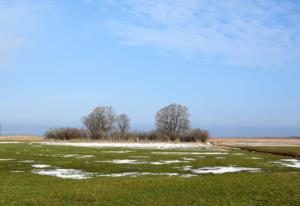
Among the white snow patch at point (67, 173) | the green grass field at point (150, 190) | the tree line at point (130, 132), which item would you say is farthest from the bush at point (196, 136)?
the green grass field at point (150, 190)

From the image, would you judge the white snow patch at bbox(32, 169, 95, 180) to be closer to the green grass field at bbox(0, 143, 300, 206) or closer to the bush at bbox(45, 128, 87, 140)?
the green grass field at bbox(0, 143, 300, 206)

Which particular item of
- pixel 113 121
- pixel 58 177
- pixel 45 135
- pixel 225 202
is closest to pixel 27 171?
pixel 58 177

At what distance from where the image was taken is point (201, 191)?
1864 centimetres

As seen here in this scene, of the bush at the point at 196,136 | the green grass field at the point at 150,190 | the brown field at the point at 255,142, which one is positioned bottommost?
the green grass field at the point at 150,190

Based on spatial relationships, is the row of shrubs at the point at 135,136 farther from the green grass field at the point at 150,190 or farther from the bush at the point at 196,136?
the green grass field at the point at 150,190

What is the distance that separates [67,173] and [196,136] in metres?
91.9

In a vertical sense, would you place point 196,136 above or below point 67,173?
above

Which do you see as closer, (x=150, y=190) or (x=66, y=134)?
(x=150, y=190)

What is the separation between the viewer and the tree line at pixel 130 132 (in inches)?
4690

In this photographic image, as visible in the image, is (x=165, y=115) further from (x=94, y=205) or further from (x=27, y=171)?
(x=94, y=205)

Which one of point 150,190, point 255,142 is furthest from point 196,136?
point 150,190

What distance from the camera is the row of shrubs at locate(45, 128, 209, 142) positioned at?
11681 centimetres

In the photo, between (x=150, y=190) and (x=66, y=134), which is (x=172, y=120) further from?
(x=150, y=190)

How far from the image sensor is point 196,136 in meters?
116
